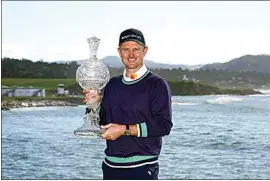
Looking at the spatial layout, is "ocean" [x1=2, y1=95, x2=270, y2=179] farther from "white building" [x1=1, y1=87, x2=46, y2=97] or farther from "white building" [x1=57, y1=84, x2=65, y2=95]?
"white building" [x1=1, y1=87, x2=46, y2=97]

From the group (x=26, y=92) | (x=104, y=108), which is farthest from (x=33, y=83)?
(x=104, y=108)

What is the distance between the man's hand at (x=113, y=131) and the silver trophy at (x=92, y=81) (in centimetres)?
15

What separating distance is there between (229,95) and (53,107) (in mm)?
12995

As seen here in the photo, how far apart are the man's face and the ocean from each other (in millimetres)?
11229

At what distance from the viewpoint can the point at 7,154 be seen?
17625 mm

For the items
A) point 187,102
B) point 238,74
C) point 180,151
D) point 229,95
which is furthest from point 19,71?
point 238,74

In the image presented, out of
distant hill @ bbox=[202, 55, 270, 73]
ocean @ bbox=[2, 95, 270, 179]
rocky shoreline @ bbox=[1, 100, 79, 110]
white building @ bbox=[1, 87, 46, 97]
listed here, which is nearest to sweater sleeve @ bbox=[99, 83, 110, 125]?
ocean @ bbox=[2, 95, 270, 179]

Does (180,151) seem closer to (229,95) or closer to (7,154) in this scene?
(7,154)

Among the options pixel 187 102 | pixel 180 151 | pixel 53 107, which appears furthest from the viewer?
pixel 53 107

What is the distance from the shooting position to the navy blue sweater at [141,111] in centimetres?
130

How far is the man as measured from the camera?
130 cm

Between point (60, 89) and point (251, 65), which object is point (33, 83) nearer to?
point (60, 89)

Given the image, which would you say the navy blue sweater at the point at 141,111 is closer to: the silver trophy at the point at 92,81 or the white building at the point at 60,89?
the silver trophy at the point at 92,81

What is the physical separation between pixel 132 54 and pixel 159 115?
0.66 ft
